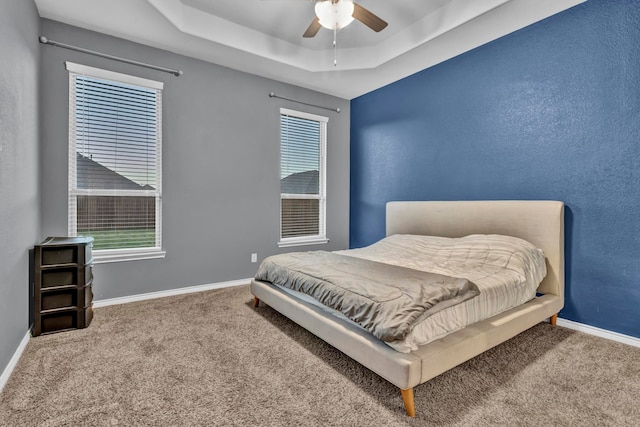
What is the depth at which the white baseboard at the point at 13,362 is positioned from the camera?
1761mm

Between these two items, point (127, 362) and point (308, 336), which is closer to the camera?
point (127, 362)

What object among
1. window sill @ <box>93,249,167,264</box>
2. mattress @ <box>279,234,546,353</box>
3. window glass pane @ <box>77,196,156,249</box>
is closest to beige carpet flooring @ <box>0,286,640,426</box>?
mattress @ <box>279,234,546,353</box>

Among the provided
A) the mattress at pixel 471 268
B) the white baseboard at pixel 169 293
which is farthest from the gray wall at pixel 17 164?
the mattress at pixel 471 268

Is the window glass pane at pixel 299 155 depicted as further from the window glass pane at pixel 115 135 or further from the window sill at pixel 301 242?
the window glass pane at pixel 115 135

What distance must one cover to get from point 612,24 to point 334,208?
3.48 m

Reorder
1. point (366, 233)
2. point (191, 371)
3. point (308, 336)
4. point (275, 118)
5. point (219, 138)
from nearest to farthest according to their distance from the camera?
point (191, 371) < point (308, 336) < point (219, 138) < point (275, 118) < point (366, 233)

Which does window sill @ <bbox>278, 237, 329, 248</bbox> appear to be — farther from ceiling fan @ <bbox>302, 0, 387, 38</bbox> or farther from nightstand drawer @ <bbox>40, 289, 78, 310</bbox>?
ceiling fan @ <bbox>302, 0, 387, 38</bbox>

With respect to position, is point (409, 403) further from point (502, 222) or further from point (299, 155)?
point (299, 155)

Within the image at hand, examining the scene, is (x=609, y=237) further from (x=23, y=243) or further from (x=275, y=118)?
(x=23, y=243)

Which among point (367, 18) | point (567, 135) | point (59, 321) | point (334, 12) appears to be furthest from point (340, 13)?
point (59, 321)

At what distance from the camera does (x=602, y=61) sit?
2.50m

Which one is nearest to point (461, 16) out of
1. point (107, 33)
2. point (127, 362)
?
point (107, 33)

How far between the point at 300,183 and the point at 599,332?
352 centimetres

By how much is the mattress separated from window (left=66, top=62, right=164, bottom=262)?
5.97 feet
